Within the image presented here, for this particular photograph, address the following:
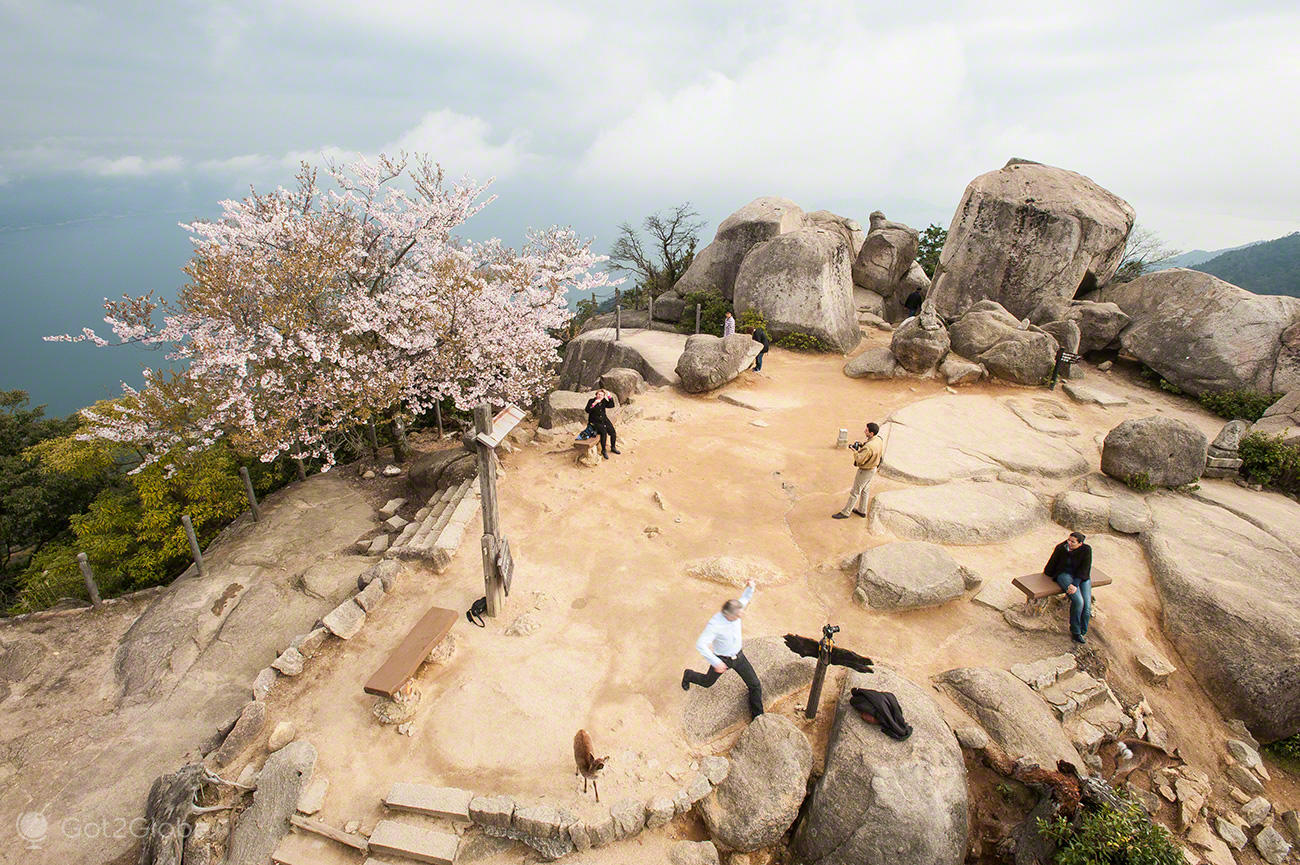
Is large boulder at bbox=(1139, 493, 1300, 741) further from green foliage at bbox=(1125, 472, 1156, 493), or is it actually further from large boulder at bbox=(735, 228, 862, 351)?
large boulder at bbox=(735, 228, 862, 351)

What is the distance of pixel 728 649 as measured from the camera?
248 inches

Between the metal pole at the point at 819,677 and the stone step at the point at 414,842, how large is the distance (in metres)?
3.98

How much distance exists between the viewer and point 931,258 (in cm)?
3269

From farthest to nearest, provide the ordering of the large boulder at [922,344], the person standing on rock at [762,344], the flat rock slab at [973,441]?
the person standing on rock at [762,344]
the large boulder at [922,344]
the flat rock slab at [973,441]

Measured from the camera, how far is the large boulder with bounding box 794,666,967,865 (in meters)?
5.35

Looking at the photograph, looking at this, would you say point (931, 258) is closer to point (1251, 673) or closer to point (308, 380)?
point (1251, 673)

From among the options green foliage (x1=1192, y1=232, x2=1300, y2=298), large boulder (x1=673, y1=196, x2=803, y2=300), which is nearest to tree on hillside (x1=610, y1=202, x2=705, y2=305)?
large boulder (x1=673, y1=196, x2=803, y2=300)

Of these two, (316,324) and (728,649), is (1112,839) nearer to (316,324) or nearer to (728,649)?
(728,649)

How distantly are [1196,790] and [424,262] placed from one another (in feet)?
57.4

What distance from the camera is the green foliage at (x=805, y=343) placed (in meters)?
Answer: 20.5

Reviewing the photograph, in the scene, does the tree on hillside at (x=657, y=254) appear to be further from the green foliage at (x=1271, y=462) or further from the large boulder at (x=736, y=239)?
the green foliage at (x=1271, y=462)

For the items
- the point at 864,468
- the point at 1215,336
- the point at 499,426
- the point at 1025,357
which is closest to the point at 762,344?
the point at 1025,357

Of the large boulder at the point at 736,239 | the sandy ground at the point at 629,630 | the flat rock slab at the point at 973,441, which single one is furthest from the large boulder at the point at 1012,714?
the large boulder at the point at 736,239

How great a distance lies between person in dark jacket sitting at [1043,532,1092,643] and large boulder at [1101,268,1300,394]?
13379mm
